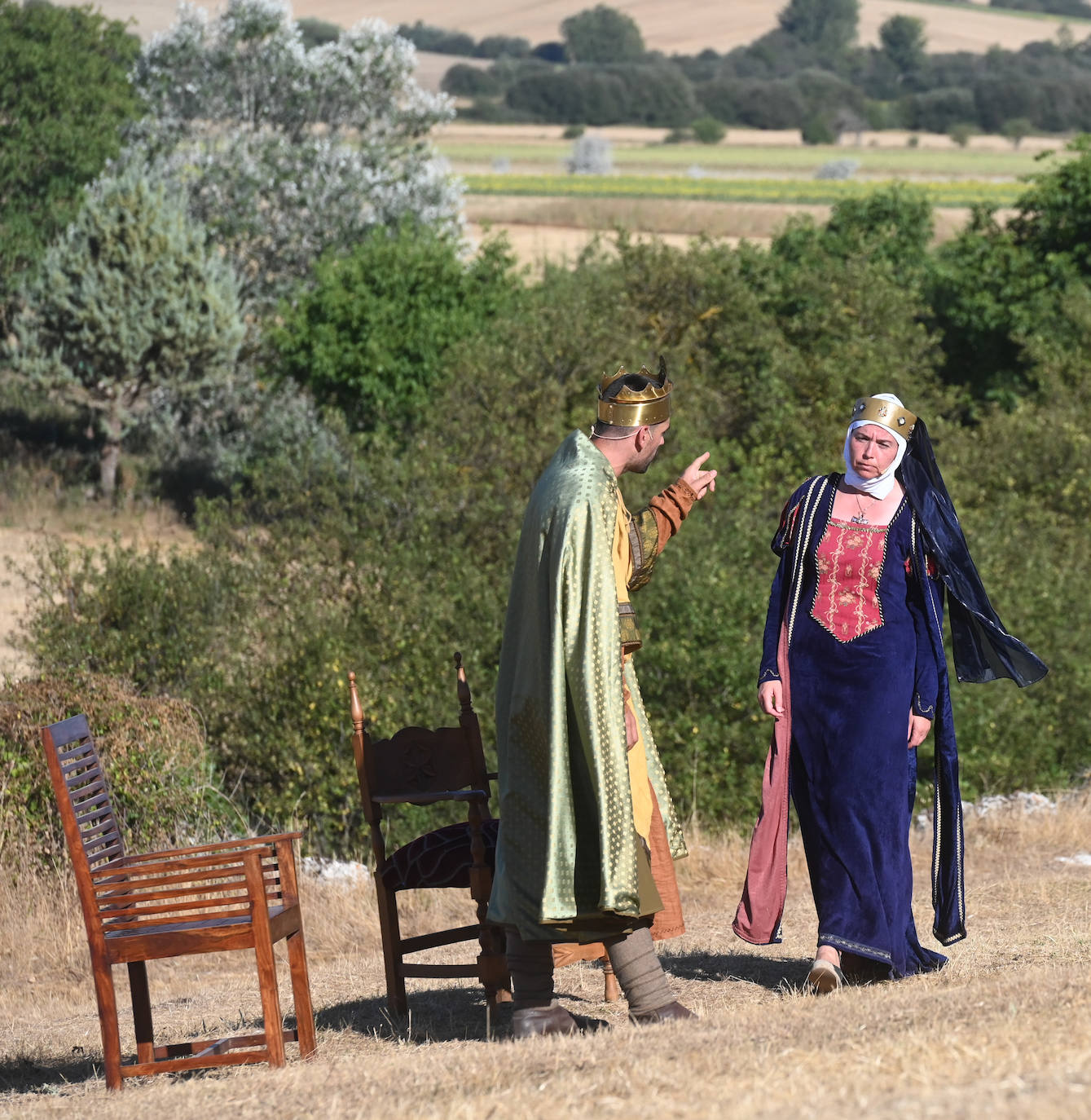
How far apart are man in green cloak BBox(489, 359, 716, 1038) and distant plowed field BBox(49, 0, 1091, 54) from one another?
4552 inches

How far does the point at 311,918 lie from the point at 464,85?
335ft

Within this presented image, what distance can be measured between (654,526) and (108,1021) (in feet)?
7.14

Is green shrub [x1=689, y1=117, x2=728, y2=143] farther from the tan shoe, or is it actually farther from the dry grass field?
the tan shoe

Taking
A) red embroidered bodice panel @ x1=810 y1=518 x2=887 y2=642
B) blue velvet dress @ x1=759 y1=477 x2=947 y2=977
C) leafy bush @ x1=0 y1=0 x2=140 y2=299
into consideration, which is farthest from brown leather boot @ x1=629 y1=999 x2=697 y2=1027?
leafy bush @ x1=0 y1=0 x2=140 y2=299

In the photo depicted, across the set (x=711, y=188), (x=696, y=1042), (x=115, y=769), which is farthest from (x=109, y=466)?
(x=711, y=188)

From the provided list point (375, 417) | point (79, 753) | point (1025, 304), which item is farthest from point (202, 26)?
point (79, 753)

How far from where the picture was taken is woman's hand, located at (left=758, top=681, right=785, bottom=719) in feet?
18.3

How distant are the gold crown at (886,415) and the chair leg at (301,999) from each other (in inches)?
94.4

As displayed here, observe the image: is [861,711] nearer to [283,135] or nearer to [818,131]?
[283,135]

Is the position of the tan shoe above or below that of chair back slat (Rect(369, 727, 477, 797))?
below

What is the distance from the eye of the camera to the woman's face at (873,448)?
5473 mm

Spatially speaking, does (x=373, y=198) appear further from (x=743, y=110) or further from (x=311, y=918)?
(x=743, y=110)

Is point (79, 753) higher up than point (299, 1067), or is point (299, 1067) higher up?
point (79, 753)

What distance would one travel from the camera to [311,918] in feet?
28.4
